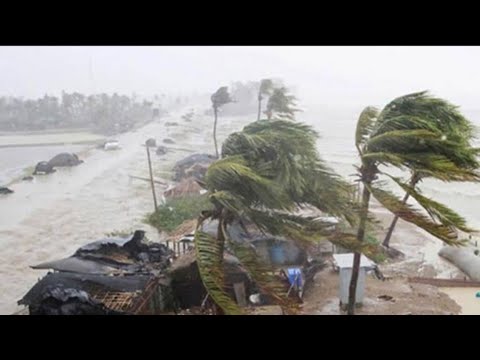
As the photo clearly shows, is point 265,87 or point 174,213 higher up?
point 265,87

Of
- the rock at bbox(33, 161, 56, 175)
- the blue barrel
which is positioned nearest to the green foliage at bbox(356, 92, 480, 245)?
the blue barrel

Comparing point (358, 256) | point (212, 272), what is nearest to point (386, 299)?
point (358, 256)

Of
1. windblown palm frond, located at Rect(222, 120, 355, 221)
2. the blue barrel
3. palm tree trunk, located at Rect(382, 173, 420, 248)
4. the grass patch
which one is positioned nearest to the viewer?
palm tree trunk, located at Rect(382, 173, 420, 248)

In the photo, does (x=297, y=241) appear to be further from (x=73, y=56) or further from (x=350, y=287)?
(x=73, y=56)

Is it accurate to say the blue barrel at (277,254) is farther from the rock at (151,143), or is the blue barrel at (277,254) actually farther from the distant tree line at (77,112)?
the distant tree line at (77,112)

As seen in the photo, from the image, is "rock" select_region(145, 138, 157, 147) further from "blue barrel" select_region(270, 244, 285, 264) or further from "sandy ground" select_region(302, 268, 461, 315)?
"sandy ground" select_region(302, 268, 461, 315)

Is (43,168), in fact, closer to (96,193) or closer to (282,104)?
(96,193)

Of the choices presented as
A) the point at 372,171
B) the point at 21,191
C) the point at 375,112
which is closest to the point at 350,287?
the point at 372,171
